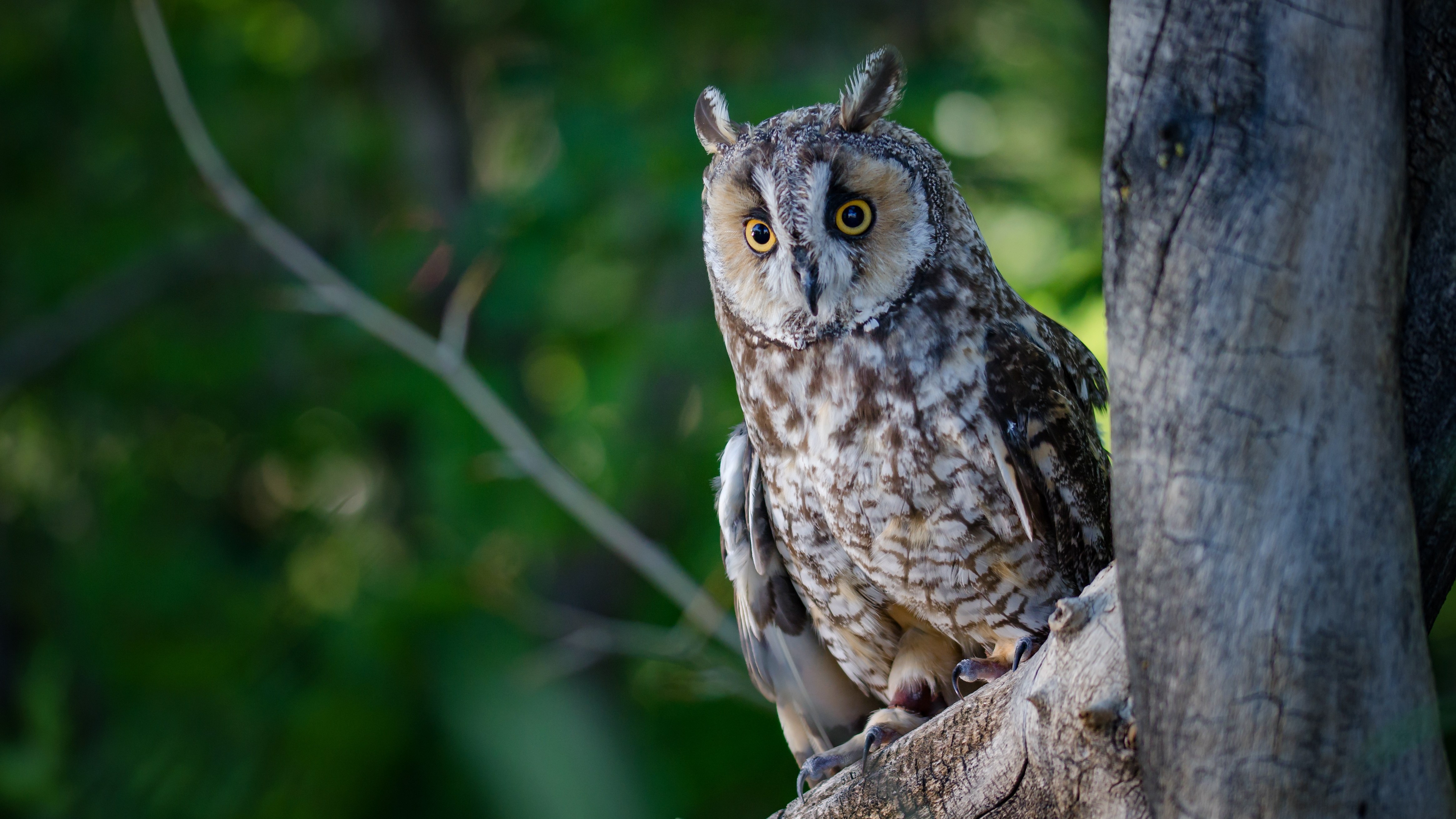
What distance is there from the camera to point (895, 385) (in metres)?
1.53

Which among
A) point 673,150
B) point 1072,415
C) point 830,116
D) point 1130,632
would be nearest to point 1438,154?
point 1130,632

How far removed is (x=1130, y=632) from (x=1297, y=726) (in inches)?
5.5

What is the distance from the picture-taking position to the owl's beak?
149 centimetres

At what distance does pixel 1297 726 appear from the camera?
34.1 inches

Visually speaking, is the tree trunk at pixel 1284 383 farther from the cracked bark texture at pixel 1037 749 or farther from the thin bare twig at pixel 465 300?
the thin bare twig at pixel 465 300

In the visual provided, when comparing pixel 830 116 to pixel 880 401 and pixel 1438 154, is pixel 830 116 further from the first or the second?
pixel 1438 154

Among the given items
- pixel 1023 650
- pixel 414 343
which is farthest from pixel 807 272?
pixel 414 343

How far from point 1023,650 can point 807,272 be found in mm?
612

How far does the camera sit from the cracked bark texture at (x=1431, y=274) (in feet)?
2.90

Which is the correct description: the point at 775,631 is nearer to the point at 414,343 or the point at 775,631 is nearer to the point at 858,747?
the point at 858,747

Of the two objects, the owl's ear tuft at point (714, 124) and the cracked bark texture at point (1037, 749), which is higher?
the owl's ear tuft at point (714, 124)

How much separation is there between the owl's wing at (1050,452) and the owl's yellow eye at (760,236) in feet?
1.10

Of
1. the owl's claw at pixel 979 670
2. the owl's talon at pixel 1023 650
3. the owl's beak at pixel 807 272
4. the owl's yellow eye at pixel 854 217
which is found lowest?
the owl's claw at pixel 979 670

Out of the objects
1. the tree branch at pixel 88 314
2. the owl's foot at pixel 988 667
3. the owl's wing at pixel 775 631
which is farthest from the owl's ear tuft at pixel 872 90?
the tree branch at pixel 88 314
